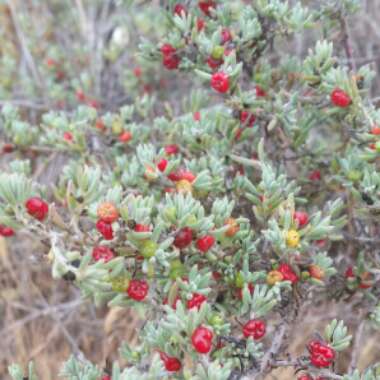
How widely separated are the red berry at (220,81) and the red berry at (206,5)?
0.43 m

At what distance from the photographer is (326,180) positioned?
7.41 ft

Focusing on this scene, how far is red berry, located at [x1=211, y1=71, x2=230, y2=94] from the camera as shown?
1975 millimetres

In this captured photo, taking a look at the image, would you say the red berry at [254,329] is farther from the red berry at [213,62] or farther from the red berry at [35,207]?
the red berry at [213,62]

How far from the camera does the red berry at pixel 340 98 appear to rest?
1950 mm

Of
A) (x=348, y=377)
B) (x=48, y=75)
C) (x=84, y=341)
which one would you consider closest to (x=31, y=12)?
(x=48, y=75)

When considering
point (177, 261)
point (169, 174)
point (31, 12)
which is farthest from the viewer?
point (31, 12)

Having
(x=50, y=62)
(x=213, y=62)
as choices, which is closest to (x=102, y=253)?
(x=213, y=62)

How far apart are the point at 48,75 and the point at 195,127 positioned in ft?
7.27

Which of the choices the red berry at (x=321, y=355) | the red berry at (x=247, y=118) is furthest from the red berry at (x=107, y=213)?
the red berry at (x=247, y=118)

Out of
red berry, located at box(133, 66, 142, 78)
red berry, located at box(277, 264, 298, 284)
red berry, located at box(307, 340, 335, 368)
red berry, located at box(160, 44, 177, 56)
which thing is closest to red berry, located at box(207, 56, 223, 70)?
red berry, located at box(160, 44, 177, 56)

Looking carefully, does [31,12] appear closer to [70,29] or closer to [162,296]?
[70,29]

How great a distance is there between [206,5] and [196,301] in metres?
1.27

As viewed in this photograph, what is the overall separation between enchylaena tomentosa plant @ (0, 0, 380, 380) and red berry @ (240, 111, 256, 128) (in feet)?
0.05

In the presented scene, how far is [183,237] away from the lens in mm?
1613
